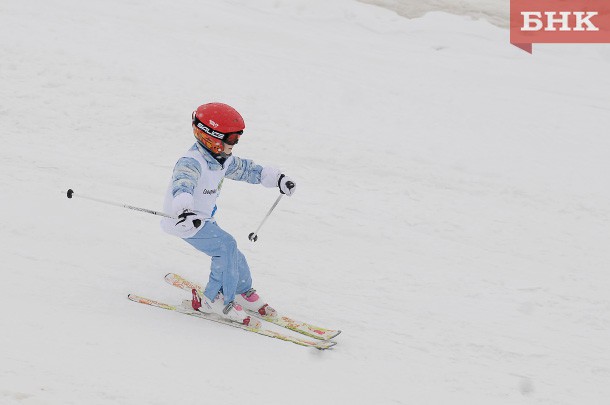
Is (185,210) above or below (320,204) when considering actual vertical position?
above

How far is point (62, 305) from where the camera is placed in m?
6.47

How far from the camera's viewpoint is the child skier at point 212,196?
6398 mm

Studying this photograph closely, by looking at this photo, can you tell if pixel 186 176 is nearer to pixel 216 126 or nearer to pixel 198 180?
pixel 198 180

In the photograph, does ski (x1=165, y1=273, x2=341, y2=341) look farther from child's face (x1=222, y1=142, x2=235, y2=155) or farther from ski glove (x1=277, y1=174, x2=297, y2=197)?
child's face (x1=222, y1=142, x2=235, y2=155)

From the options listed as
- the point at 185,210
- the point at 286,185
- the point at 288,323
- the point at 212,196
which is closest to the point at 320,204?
the point at 286,185

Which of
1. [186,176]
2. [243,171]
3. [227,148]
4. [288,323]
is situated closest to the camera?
[186,176]

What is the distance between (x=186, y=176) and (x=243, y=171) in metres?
0.87

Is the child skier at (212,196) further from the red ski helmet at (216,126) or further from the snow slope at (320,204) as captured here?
the snow slope at (320,204)

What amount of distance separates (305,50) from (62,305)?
7.90 meters

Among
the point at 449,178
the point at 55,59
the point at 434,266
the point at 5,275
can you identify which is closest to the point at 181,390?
the point at 5,275

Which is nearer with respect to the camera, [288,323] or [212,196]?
[212,196]

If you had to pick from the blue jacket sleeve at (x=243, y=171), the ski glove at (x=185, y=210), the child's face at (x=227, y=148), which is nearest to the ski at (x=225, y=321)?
the ski glove at (x=185, y=210)

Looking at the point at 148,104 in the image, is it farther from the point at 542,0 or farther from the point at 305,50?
the point at 542,0

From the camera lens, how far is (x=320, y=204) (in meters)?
9.27
